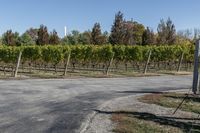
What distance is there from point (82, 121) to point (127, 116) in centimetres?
172

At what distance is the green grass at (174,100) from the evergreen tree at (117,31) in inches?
1583

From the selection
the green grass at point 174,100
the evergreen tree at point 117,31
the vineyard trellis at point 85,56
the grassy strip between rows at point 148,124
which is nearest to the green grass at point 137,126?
the grassy strip between rows at point 148,124

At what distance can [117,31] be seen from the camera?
196 ft

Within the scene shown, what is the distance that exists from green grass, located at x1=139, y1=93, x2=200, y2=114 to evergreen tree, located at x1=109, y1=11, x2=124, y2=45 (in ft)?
132

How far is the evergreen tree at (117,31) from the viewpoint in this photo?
5971cm

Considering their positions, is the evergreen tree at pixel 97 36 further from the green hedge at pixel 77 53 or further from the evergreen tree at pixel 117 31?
the green hedge at pixel 77 53

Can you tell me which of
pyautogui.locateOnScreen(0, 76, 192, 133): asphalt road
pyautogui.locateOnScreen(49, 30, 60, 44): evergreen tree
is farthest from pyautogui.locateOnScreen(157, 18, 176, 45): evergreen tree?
pyautogui.locateOnScreen(0, 76, 192, 133): asphalt road

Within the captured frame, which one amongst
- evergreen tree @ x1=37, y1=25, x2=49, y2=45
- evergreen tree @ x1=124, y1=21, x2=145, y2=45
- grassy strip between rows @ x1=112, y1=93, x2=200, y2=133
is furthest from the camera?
evergreen tree @ x1=124, y1=21, x2=145, y2=45

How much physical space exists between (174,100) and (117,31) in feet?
139

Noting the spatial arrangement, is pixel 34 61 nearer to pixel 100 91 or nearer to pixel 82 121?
pixel 100 91

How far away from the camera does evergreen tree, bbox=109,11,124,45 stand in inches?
2351

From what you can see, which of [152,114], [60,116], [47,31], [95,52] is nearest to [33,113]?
[60,116]

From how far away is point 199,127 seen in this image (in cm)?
1191

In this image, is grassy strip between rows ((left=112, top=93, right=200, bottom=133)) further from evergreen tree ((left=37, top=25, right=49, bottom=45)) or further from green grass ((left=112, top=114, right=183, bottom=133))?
evergreen tree ((left=37, top=25, right=49, bottom=45))
